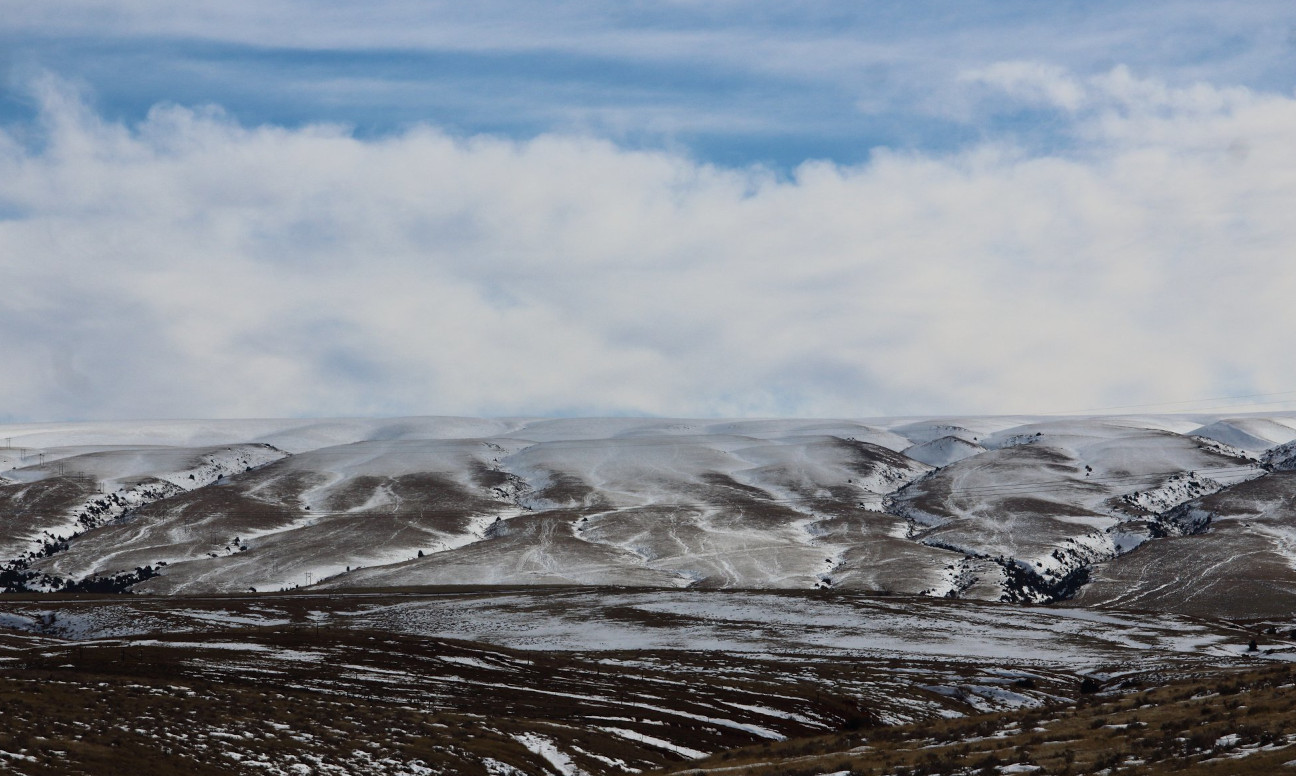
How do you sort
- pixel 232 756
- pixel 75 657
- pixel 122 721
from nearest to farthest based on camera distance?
1. pixel 232 756
2. pixel 122 721
3. pixel 75 657

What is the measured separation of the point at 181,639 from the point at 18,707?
1284 inches

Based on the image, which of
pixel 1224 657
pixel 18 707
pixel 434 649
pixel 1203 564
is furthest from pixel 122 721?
pixel 1203 564

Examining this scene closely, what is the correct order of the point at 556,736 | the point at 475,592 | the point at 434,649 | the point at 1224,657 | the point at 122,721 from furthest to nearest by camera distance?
1. the point at 475,592
2. the point at 1224,657
3. the point at 434,649
4. the point at 556,736
5. the point at 122,721

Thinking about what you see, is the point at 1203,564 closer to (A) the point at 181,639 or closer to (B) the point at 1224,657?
(B) the point at 1224,657

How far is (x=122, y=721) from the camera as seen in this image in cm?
3653

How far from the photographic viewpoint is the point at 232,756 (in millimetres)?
34250

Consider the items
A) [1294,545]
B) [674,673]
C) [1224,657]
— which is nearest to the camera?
[674,673]

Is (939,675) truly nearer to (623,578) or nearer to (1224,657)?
(1224,657)

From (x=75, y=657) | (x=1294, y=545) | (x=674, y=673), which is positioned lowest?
(x=1294, y=545)

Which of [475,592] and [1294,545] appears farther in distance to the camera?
[1294,545]

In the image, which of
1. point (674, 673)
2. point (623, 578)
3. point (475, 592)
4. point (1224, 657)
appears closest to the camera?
point (674, 673)

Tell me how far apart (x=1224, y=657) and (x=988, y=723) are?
172 ft

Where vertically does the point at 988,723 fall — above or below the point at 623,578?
above

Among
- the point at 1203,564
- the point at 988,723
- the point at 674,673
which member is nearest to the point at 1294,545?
the point at 1203,564
